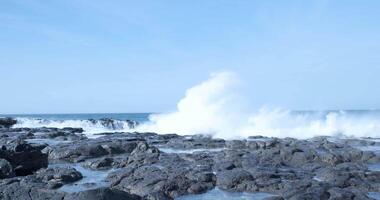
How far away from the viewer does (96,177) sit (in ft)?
53.8

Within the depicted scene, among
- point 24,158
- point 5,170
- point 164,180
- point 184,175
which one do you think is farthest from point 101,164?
point 164,180

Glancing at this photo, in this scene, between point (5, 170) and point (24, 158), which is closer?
point (5, 170)

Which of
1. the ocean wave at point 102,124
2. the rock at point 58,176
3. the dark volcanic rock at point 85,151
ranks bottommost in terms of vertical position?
the rock at point 58,176

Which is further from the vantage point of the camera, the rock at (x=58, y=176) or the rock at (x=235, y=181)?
the rock at (x=58, y=176)

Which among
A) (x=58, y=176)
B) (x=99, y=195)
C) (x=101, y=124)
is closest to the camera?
(x=99, y=195)

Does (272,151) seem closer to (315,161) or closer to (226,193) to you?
(315,161)

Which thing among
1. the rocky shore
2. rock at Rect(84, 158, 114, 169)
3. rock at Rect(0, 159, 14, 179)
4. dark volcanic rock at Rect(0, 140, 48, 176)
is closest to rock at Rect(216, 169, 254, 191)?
the rocky shore

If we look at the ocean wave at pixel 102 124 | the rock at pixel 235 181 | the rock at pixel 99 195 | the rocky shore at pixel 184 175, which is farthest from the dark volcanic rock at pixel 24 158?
the ocean wave at pixel 102 124

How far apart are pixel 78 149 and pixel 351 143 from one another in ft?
51.0

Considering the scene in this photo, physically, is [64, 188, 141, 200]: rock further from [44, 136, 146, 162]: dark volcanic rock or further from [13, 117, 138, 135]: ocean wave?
[13, 117, 138, 135]: ocean wave

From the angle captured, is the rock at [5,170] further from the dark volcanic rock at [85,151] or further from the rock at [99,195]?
the dark volcanic rock at [85,151]

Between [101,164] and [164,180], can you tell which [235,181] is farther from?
[101,164]

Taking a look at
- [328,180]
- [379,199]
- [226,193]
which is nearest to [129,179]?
[226,193]

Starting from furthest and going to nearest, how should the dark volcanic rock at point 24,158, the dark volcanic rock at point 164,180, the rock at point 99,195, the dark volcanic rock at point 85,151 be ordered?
the dark volcanic rock at point 85,151, the dark volcanic rock at point 24,158, the dark volcanic rock at point 164,180, the rock at point 99,195
